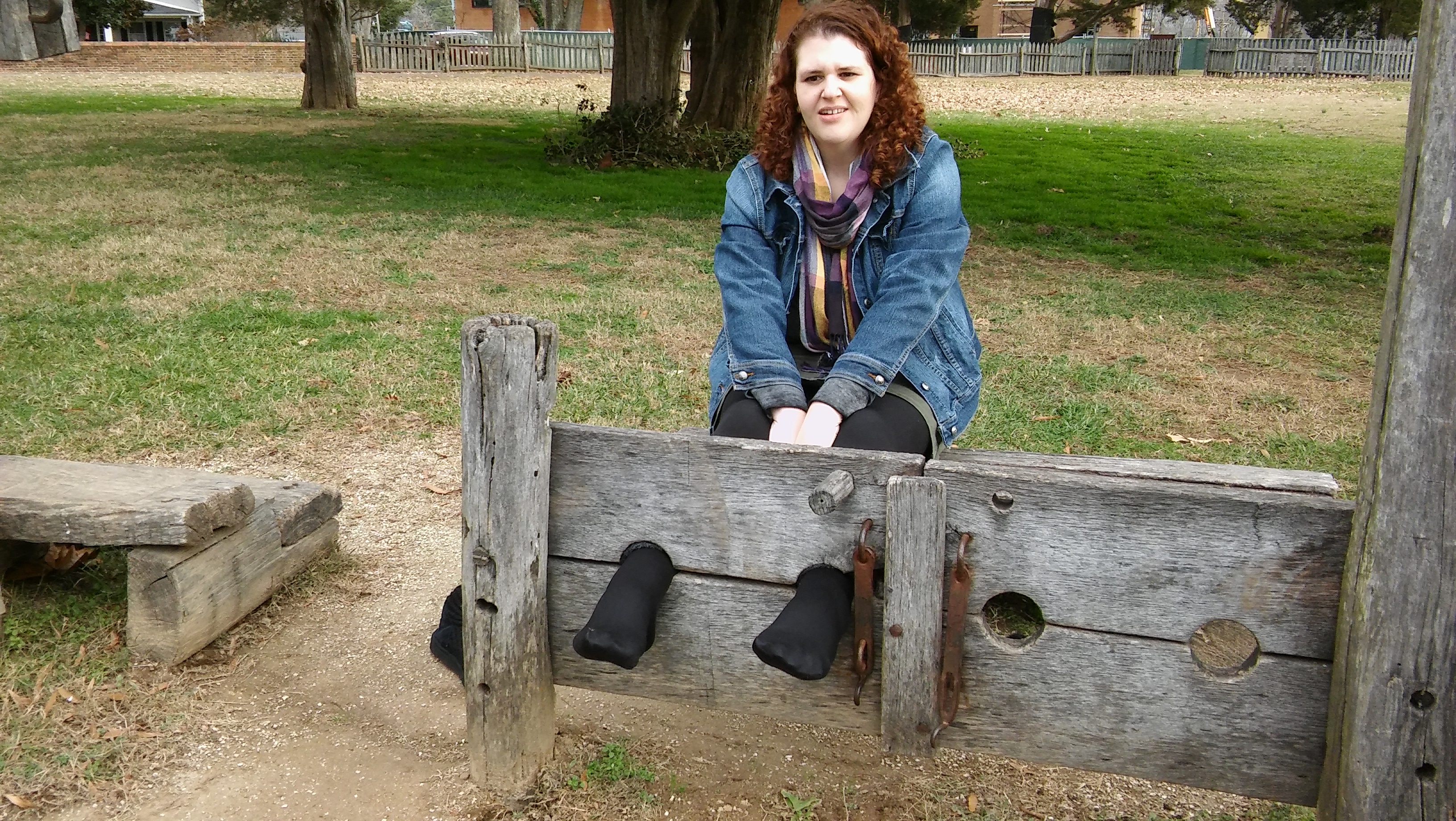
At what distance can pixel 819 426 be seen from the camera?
2838 millimetres

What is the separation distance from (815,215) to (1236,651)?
190 cm

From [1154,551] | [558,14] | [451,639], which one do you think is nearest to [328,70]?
[451,639]

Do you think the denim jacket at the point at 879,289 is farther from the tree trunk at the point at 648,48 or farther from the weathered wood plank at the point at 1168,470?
the tree trunk at the point at 648,48

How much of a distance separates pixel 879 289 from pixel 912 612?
0.92 meters

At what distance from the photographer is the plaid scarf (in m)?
3.09

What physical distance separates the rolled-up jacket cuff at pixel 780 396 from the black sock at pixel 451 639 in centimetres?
89

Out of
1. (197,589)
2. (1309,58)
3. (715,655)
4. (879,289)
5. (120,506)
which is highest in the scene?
(1309,58)

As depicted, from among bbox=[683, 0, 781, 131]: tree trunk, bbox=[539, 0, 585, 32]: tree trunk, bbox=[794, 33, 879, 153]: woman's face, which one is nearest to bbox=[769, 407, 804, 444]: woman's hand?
bbox=[794, 33, 879, 153]: woman's face

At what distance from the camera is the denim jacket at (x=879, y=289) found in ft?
9.77

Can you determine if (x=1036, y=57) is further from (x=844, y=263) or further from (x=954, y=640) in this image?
(x=954, y=640)

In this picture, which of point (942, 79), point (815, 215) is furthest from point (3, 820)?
point (942, 79)

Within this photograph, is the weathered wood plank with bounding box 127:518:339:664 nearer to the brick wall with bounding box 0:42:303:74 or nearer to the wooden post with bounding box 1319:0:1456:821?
the wooden post with bounding box 1319:0:1456:821

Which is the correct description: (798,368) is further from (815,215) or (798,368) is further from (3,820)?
(3,820)

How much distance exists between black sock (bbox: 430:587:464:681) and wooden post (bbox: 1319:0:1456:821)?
1.96 m
